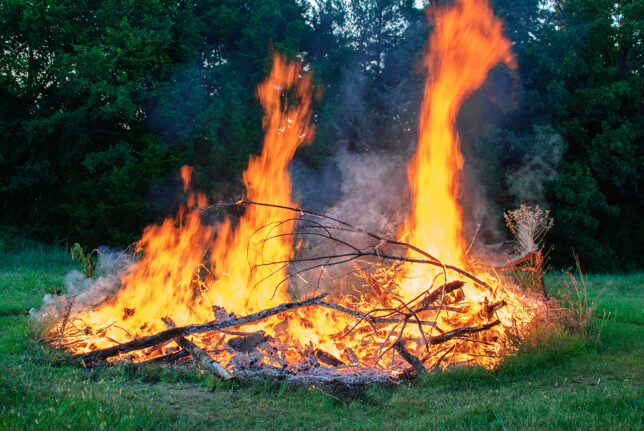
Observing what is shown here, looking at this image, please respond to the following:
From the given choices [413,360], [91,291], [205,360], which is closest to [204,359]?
[205,360]

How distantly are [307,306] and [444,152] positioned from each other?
328cm

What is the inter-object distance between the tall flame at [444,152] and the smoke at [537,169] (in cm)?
272

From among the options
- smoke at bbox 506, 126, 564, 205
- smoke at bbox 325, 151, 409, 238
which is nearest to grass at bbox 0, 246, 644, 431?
smoke at bbox 325, 151, 409, 238

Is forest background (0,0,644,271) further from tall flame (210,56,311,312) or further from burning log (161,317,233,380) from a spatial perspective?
burning log (161,317,233,380)

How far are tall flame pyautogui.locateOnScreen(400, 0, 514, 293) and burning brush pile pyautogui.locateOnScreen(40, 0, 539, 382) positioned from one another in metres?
0.03

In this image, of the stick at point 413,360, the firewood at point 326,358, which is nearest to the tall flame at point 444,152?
the firewood at point 326,358

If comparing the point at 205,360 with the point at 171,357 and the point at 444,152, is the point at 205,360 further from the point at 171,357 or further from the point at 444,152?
the point at 444,152

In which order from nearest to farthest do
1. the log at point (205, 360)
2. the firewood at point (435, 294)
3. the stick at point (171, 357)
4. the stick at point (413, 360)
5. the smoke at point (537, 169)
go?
the log at point (205, 360), the stick at point (413, 360), the stick at point (171, 357), the firewood at point (435, 294), the smoke at point (537, 169)

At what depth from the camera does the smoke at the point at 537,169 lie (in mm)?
16391

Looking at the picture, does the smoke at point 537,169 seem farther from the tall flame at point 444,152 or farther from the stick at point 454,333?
the stick at point 454,333

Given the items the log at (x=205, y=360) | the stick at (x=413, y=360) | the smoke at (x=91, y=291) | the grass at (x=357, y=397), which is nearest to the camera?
the grass at (x=357, y=397)

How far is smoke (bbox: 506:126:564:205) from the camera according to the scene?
16.4m

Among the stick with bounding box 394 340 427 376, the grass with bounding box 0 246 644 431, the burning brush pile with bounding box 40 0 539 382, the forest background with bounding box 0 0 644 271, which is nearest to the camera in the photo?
the grass with bounding box 0 246 644 431

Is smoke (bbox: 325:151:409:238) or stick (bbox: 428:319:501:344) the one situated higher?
smoke (bbox: 325:151:409:238)
